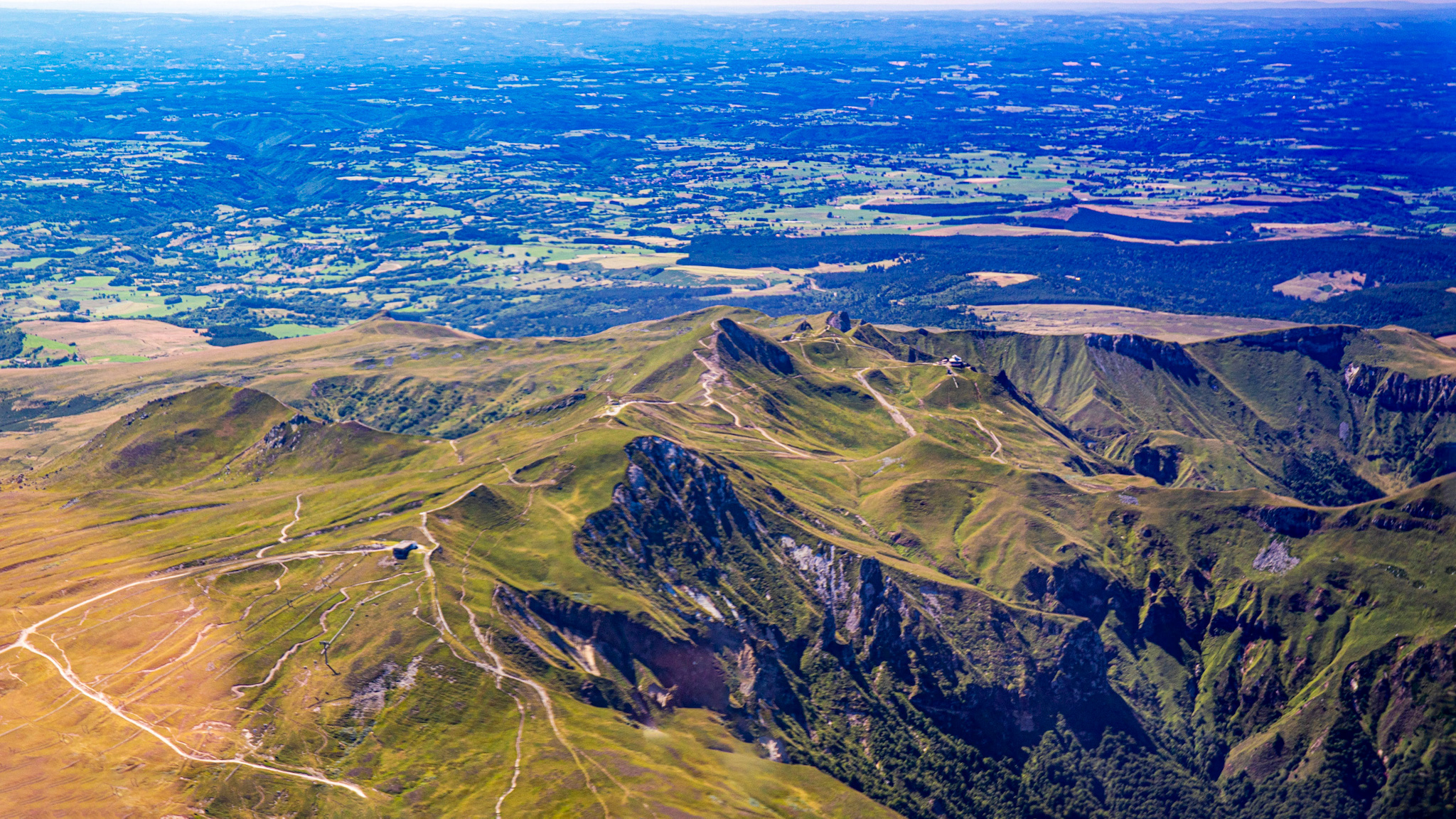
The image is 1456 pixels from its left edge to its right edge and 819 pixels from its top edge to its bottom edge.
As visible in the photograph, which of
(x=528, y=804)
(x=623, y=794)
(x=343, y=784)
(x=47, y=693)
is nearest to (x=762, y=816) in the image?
(x=623, y=794)

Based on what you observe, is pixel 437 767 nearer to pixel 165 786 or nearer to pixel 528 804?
pixel 528 804

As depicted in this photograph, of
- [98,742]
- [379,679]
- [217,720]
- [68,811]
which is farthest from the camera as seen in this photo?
[379,679]

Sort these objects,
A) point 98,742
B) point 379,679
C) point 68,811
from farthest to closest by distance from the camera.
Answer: point 379,679, point 98,742, point 68,811

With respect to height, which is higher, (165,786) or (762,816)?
(165,786)

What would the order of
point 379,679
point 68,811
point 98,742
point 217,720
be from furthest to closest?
point 379,679 → point 217,720 → point 98,742 → point 68,811

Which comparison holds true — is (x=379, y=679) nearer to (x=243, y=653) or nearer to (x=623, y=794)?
(x=243, y=653)

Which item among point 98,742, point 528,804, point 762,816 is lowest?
point 762,816

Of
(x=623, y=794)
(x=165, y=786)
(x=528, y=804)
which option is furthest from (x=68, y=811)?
(x=623, y=794)

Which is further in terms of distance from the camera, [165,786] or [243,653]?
[243,653]

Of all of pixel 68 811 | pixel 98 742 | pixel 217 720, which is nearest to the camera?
pixel 68 811
